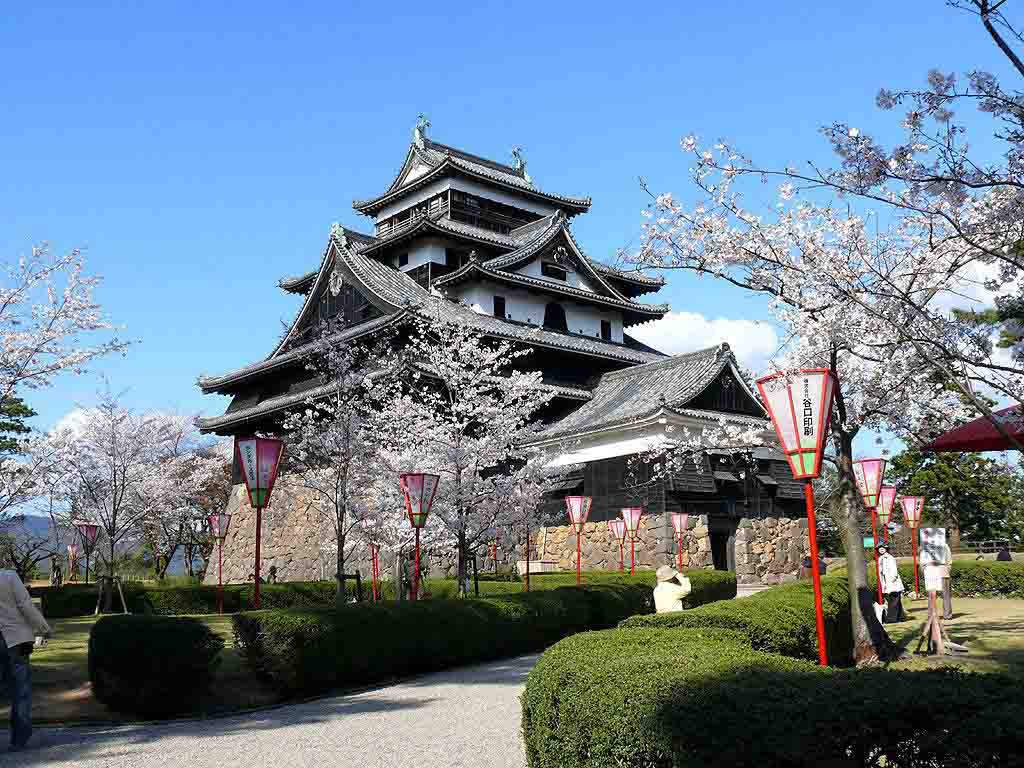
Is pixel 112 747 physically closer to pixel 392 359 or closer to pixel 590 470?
pixel 392 359

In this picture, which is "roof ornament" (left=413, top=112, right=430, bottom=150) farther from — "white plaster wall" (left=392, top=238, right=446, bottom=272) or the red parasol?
the red parasol

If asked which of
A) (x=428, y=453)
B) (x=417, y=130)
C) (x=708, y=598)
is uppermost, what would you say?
(x=417, y=130)

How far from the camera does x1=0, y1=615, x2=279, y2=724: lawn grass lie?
1019 centimetres

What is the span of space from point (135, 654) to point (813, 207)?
10342 millimetres

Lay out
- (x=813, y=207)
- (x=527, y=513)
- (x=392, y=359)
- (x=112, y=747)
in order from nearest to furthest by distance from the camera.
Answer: (x=112, y=747)
(x=813, y=207)
(x=527, y=513)
(x=392, y=359)

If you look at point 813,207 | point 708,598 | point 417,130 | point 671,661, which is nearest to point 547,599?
point 708,598

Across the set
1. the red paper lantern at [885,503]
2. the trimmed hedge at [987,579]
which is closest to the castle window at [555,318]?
the trimmed hedge at [987,579]

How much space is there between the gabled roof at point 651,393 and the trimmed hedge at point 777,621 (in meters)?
14.2

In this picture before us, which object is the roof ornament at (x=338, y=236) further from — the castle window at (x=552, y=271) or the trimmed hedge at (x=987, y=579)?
the trimmed hedge at (x=987, y=579)

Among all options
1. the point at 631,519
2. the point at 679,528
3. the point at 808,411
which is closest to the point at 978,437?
the point at 808,411

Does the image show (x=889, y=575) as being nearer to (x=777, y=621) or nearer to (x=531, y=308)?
(x=777, y=621)

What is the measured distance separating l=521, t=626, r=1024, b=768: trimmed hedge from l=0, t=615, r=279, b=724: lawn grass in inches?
248

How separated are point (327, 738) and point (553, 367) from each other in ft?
83.6

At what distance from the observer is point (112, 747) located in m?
8.45
